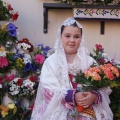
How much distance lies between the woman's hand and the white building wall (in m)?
1.38

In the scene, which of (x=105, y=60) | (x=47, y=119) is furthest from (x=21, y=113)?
(x=105, y=60)

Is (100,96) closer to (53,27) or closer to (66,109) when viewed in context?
(66,109)

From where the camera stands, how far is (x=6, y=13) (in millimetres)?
3760

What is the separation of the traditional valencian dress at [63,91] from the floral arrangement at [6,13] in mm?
1059

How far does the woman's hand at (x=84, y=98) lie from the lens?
2.69m

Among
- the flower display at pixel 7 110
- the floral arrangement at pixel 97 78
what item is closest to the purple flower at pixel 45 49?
the flower display at pixel 7 110

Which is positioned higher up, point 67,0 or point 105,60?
point 67,0

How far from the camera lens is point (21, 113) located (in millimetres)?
3666

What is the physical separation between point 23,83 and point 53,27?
880 mm

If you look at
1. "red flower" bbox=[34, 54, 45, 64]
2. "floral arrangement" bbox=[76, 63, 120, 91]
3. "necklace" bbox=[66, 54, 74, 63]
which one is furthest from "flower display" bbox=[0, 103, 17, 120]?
"floral arrangement" bbox=[76, 63, 120, 91]

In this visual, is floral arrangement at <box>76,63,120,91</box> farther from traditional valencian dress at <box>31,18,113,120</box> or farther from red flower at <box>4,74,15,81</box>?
red flower at <box>4,74,15,81</box>

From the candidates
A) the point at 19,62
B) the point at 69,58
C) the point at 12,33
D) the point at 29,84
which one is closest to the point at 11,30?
the point at 12,33

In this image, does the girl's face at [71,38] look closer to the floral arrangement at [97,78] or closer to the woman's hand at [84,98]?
the floral arrangement at [97,78]

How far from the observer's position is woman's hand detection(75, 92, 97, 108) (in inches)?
106
